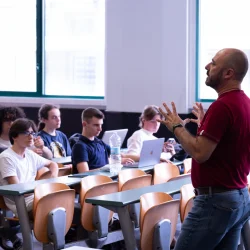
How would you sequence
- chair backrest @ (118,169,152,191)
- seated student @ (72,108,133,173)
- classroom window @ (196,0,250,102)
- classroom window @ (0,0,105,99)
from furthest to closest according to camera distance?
classroom window @ (0,0,105,99)
classroom window @ (196,0,250,102)
seated student @ (72,108,133,173)
chair backrest @ (118,169,152,191)

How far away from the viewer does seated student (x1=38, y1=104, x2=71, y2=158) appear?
23.8ft

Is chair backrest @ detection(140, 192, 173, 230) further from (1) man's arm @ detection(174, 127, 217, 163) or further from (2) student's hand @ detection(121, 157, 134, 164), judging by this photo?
(2) student's hand @ detection(121, 157, 134, 164)

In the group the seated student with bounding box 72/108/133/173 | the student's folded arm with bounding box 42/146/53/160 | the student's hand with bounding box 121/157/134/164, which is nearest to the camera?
the seated student with bounding box 72/108/133/173

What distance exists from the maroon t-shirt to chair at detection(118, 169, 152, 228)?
182 cm

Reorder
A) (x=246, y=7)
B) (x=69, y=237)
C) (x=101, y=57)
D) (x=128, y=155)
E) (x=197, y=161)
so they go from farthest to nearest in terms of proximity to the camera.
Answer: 1. (x=101, y=57)
2. (x=246, y=7)
3. (x=128, y=155)
4. (x=69, y=237)
5. (x=197, y=161)

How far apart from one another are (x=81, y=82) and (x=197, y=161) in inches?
261

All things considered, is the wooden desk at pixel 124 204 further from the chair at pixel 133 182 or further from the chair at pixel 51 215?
the chair at pixel 51 215

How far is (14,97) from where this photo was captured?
33.3 ft

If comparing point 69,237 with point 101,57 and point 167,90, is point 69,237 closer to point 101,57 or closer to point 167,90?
point 167,90

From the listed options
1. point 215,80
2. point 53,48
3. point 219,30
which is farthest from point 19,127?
point 53,48

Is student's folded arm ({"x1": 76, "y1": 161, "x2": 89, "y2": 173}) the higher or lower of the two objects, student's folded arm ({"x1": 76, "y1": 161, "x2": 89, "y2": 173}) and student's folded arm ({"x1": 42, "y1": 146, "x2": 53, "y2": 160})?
the lower

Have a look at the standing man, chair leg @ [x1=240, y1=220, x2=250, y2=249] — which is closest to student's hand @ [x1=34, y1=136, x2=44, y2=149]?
chair leg @ [x1=240, y1=220, x2=250, y2=249]

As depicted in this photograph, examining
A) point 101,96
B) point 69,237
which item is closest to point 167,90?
point 101,96

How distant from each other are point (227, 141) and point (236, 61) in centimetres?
38
